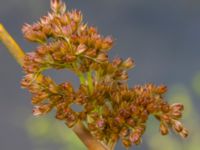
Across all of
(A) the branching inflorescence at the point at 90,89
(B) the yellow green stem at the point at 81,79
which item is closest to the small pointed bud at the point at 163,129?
(A) the branching inflorescence at the point at 90,89

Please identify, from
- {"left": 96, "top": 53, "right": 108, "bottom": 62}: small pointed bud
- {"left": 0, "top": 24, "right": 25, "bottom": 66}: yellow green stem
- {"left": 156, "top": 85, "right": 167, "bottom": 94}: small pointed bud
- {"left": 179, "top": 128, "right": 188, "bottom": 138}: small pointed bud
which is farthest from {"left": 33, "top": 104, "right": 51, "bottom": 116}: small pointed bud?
{"left": 179, "top": 128, "right": 188, "bottom": 138}: small pointed bud

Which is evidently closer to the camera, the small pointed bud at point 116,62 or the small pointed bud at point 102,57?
the small pointed bud at point 102,57

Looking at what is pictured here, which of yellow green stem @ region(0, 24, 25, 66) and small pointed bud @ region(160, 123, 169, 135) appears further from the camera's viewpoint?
small pointed bud @ region(160, 123, 169, 135)

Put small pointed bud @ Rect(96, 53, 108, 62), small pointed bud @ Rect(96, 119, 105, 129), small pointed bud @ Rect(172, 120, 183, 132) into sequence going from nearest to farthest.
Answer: small pointed bud @ Rect(96, 119, 105, 129) → small pointed bud @ Rect(96, 53, 108, 62) → small pointed bud @ Rect(172, 120, 183, 132)

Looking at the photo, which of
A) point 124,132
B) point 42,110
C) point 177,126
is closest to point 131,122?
point 124,132

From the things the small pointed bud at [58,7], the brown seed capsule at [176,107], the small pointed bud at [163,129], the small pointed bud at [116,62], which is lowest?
the small pointed bud at [163,129]

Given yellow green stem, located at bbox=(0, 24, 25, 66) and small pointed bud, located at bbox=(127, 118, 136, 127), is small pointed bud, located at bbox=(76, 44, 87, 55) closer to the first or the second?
yellow green stem, located at bbox=(0, 24, 25, 66)

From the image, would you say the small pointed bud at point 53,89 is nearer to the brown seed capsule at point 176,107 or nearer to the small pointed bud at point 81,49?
the small pointed bud at point 81,49

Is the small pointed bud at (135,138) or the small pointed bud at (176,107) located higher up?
the small pointed bud at (176,107)
